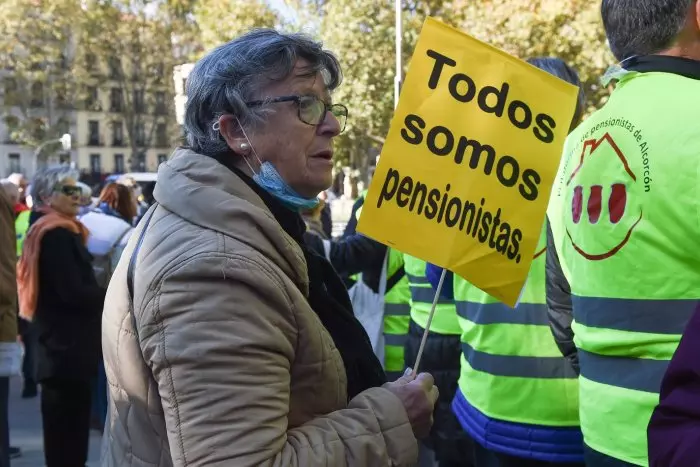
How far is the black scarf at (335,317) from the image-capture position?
6.17 feet

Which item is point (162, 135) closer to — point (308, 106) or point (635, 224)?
point (308, 106)

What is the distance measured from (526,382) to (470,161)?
1.01 m

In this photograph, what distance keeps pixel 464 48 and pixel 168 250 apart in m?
0.95

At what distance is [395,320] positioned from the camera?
16.8 feet

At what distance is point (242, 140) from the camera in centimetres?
188

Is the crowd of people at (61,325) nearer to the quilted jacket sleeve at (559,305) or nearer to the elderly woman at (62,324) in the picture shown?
the elderly woman at (62,324)

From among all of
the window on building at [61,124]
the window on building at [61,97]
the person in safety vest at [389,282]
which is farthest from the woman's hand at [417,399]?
the window on building at [61,124]

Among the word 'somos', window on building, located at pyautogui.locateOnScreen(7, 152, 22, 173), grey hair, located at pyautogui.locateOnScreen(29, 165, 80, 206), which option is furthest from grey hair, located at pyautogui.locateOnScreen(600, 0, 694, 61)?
window on building, located at pyautogui.locateOnScreen(7, 152, 22, 173)

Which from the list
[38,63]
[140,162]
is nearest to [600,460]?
[38,63]

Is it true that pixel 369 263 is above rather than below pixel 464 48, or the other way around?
below

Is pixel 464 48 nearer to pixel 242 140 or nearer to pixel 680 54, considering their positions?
pixel 680 54

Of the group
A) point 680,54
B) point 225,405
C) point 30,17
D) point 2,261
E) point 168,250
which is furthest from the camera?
point 30,17

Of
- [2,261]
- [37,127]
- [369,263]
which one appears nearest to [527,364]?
[369,263]

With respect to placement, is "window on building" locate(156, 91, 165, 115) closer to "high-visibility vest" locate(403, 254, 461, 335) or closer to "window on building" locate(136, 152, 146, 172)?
"window on building" locate(136, 152, 146, 172)
